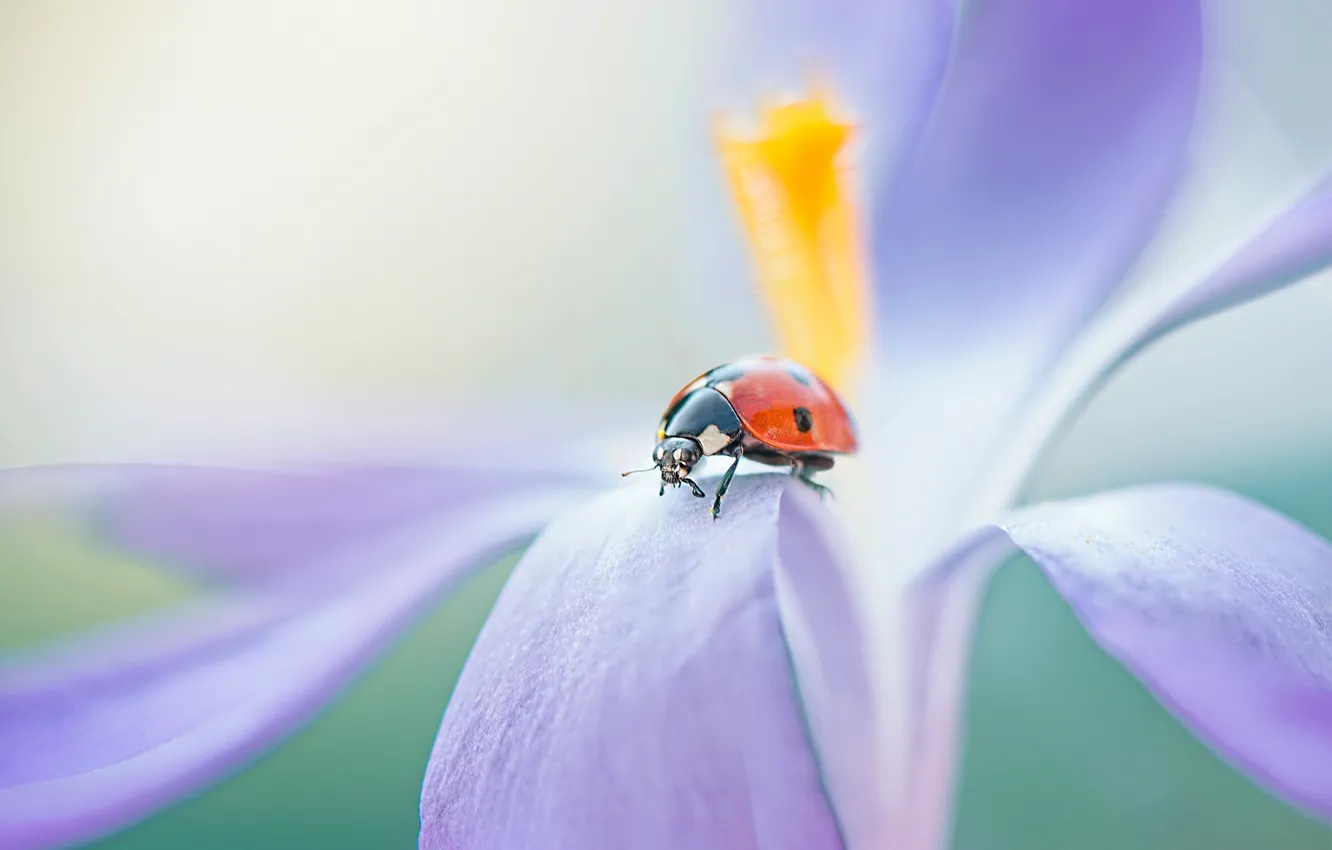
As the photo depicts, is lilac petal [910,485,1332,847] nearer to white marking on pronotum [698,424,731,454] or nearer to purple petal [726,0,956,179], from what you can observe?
white marking on pronotum [698,424,731,454]

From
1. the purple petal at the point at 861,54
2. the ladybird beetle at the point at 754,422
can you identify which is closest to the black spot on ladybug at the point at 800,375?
the ladybird beetle at the point at 754,422

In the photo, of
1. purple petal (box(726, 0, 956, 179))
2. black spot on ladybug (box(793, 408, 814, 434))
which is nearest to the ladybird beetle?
black spot on ladybug (box(793, 408, 814, 434))

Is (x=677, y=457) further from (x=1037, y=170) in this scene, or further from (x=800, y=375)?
(x=1037, y=170)

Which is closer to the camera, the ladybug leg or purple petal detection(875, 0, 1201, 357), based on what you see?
the ladybug leg

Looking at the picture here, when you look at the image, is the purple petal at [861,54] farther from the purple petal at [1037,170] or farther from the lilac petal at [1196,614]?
the lilac petal at [1196,614]

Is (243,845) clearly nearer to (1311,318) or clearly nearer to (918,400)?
(918,400)

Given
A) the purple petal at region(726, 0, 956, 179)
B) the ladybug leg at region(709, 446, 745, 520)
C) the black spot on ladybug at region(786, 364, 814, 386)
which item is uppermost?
the purple petal at region(726, 0, 956, 179)

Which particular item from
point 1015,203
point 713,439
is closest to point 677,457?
point 713,439
